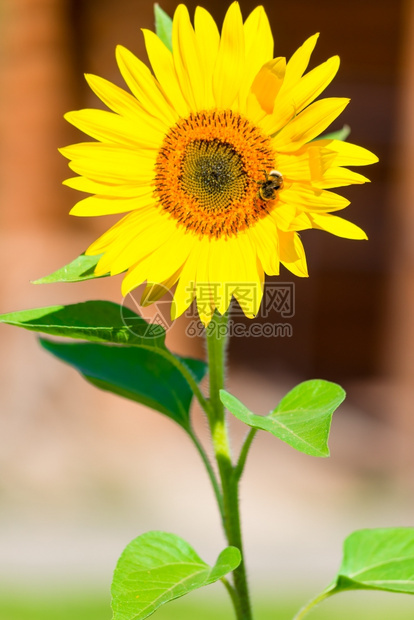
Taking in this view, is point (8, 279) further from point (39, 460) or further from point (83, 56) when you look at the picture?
point (83, 56)

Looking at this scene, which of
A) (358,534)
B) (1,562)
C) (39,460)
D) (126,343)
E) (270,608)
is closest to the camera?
(126,343)

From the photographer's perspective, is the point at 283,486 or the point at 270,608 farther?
the point at 283,486

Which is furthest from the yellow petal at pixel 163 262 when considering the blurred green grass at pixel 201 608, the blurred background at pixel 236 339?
the blurred background at pixel 236 339

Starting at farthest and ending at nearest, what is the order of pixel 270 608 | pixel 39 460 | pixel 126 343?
pixel 39 460, pixel 270 608, pixel 126 343

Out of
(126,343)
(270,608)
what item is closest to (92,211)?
(126,343)

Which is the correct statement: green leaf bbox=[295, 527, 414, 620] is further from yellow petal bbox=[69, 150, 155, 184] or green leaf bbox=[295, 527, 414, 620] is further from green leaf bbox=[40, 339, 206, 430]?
yellow petal bbox=[69, 150, 155, 184]

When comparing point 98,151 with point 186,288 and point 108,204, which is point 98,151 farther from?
point 186,288

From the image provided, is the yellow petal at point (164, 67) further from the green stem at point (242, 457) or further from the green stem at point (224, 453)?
the green stem at point (242, 457)
